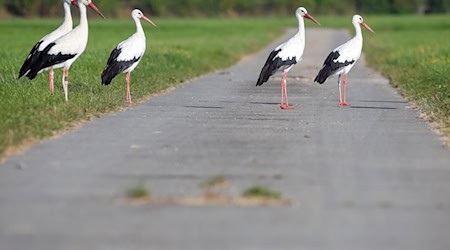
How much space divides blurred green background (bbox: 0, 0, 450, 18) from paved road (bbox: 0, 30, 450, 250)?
8882cm

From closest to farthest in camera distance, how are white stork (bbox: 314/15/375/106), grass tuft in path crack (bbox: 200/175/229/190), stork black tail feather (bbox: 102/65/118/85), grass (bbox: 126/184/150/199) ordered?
grass (bbox: 126/184/150/199) → grass tuft in path crack (bbox: 200/175/229/190) → stork black tail feather (bbox: 102/65/118/85) → white stork (bbox: 314/15/375/106)

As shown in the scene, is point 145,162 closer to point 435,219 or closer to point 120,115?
point 435,219

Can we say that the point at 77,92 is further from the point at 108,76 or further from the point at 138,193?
the point at 138,193

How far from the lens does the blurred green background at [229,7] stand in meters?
106

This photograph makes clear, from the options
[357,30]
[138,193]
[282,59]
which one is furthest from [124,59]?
[138,193]

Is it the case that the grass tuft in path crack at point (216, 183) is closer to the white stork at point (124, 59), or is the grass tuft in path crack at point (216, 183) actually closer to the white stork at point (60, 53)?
the white stork at point (60, 53)

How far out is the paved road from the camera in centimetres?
743

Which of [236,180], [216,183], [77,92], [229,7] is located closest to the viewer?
[216,183]

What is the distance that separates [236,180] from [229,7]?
4467 inches

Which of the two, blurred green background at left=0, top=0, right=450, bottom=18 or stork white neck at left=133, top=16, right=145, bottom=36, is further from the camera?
blurred green background at left=0, top=0, right=450, bottom=18

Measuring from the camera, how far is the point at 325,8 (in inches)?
4983

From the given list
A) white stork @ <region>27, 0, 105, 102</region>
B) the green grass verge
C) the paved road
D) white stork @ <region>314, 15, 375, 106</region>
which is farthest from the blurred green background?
the paved road

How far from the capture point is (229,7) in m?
122

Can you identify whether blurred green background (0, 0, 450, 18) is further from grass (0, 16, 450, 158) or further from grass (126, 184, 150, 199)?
grass (126, 184, 150, 199)
